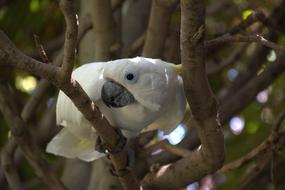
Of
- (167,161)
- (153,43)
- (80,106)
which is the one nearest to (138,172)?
(167,161)

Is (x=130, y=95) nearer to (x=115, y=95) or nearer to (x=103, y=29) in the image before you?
(x=115, y=95)

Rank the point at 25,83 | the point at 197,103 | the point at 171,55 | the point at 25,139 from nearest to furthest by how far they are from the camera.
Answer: the point at 197,103 → the point at 25,139 → the point at 171,55 → the point at 25,83

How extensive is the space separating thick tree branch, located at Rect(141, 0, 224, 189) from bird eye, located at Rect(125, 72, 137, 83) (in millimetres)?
143

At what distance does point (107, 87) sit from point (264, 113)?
0.98 m

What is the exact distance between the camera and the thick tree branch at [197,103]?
37.9 inches

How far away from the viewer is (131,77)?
3.81ft

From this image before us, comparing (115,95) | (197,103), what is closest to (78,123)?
(115,95)

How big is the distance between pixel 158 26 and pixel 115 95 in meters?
0.31

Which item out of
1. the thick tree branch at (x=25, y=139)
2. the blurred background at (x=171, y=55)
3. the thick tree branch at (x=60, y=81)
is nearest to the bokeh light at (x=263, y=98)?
the blurred background at (x=171, y=55)

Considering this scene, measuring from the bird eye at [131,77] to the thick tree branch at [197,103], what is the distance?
0.47ft

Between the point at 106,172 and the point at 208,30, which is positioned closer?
the point at 106,172

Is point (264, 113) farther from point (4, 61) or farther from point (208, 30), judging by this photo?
point (4, 61)

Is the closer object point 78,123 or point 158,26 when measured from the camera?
point 78,123

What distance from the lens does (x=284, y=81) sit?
2.13m
